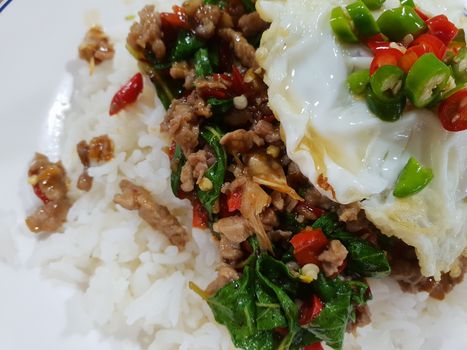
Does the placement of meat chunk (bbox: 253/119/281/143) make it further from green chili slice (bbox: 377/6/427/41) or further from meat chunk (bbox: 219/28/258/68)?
green chili slice (bbox: 377/6/427/41)

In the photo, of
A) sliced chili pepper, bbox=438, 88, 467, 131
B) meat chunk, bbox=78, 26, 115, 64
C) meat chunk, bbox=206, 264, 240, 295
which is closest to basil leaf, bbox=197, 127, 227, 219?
meat chunk, bbox=206, 264, 240, 295

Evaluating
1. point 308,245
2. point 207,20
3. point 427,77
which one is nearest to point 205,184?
point 308,245

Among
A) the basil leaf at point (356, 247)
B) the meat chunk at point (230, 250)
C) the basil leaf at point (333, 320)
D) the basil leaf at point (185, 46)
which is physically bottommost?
the basil leaf at point (333, 320)

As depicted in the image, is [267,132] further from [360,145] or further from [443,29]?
[443,29]

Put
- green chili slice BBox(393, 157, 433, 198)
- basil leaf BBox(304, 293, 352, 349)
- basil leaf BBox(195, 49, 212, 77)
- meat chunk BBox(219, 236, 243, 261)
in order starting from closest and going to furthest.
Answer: green chili slice BBox(393, 157, 433, 198), basil leaf BBox(304, 293, 352, 349), meat chunk BBox(219, 236, 243, 261), basil leaf BBox(195, 49, 212, 77)

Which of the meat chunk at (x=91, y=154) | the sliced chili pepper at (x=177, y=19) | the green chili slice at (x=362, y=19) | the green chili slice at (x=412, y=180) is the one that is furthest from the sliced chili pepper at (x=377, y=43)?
the meat chunk at (x=91, y=154)

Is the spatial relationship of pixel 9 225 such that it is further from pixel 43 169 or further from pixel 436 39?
pixel 436 39

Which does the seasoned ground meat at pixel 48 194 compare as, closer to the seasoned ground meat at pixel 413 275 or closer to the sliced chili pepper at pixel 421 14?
the seasoned ground meat at pixel 413 275
